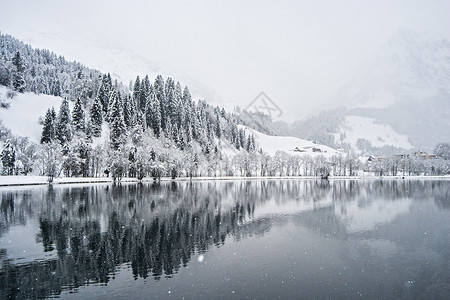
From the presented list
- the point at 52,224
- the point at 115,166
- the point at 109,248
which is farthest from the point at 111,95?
the point at 109,248

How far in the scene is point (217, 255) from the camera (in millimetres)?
23500

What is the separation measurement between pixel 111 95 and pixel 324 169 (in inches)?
5002

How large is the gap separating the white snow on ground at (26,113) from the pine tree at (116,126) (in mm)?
25146

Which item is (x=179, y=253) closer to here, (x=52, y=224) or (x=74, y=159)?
(x=52, y=224)

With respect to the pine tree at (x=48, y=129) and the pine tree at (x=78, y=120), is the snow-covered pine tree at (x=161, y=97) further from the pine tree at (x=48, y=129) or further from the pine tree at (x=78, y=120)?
the pine tree at (x=48, y=129)

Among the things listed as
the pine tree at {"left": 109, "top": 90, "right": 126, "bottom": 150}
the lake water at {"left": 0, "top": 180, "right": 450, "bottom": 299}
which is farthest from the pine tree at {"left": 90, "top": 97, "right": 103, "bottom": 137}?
the lake water at {"left": 0, "top": 180, "right": 450, "bottom": 299}

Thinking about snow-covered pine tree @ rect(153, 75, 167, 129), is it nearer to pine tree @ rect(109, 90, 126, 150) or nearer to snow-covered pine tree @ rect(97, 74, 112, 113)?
snow-covered pine tree @ rect(97, 74, 112, 113)

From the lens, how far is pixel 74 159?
97875 mm

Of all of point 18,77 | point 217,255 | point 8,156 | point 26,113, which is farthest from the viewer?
point 18,77

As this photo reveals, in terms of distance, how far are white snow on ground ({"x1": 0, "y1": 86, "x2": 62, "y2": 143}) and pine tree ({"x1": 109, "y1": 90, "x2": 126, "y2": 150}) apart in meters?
25.1

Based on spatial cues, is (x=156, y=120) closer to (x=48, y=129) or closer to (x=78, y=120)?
(x=78, y=120)

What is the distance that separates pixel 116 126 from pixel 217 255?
104 metres

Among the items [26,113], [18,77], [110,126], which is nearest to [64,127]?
[110,126]

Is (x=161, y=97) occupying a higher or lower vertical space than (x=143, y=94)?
lower
